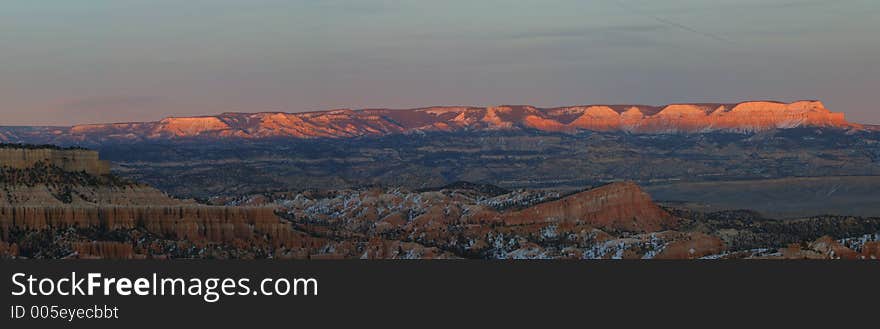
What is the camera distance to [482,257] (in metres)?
179

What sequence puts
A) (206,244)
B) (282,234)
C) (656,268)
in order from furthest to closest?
(282,234)
(206,244)
(656,268)

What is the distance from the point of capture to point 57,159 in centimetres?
17375

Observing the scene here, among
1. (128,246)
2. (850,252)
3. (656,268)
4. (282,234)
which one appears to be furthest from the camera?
(282,234)

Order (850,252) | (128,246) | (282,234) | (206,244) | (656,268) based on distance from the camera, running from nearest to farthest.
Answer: (656,268), (850,252), (128,246), (206,244), (282,234)

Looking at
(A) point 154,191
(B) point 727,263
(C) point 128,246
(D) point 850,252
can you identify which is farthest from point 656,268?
(A) point 154,191

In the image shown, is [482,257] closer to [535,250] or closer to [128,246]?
[535,250]

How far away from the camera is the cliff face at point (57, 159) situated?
168 meters

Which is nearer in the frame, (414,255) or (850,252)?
(850,252)

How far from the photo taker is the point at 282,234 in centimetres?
17400

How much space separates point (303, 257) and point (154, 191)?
22.4 m

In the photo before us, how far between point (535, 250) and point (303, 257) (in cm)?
2823

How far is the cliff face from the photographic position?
168m

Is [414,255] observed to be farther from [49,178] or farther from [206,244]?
[49,178]

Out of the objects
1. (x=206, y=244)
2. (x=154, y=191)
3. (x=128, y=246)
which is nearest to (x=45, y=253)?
(x=128, y=246)
